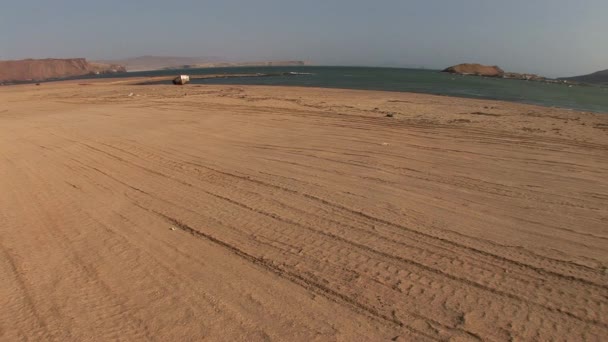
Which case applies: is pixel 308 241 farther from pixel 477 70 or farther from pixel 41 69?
pixel 41 69

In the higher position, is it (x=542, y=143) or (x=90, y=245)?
(x=542, y=143)

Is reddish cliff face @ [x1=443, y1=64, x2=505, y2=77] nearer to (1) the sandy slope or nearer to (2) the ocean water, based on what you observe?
(2) the ocean water

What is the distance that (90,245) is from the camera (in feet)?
14.6

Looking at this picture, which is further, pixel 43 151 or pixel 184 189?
pixel 43 151

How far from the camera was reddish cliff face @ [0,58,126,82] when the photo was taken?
117 meters

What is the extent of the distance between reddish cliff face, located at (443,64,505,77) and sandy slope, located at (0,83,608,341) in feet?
232

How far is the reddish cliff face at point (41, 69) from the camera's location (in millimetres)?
117312

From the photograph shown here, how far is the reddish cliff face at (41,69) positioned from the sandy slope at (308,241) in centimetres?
12709

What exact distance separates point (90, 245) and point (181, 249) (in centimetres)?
102

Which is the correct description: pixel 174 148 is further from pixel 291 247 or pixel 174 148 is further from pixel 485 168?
pixel 485 168

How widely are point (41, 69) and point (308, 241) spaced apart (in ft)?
499

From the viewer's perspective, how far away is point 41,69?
12950cm

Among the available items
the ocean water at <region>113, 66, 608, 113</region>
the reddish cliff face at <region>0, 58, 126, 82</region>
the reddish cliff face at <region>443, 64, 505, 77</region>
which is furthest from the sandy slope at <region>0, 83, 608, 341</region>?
the reddish cliff face at <region>0, 58, 126, 82</region>

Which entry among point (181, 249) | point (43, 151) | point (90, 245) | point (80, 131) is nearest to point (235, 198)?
point (181, 249)
